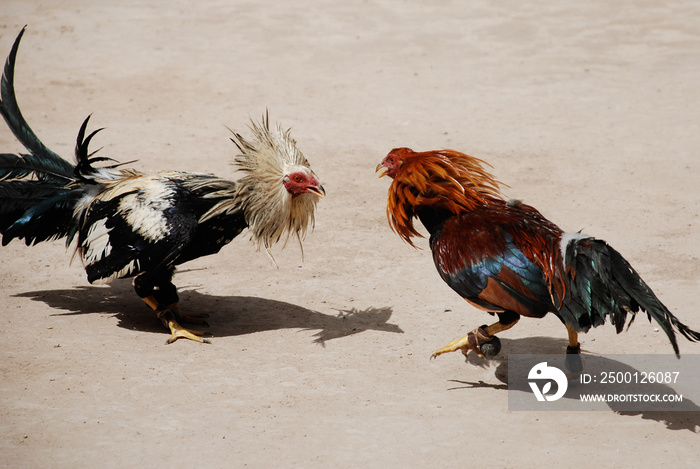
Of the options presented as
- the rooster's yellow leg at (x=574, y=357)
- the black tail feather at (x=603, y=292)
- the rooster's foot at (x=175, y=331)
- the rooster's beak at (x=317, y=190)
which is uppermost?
the rooster's beak at (x=317, y=190)

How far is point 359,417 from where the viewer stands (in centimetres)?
572

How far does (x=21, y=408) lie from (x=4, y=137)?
7042 mm

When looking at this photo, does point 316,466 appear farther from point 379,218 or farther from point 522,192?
point 522,192

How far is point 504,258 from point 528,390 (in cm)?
118

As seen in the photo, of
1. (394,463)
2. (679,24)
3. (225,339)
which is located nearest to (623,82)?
(679,24)

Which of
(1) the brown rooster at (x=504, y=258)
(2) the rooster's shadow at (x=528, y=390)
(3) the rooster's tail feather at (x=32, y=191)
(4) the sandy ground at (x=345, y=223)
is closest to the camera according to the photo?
(1) the brown rooster at (x=504, y=258)

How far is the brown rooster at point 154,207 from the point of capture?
682 centimetres

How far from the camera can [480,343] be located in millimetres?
6223

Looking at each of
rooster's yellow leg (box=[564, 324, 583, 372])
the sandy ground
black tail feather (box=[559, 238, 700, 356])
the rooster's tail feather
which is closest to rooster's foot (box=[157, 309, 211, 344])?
the sandy ground

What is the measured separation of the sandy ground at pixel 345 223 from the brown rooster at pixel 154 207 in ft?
2.34

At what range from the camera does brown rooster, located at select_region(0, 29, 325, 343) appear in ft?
22.4

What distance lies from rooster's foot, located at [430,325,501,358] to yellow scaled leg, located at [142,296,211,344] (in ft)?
7.65

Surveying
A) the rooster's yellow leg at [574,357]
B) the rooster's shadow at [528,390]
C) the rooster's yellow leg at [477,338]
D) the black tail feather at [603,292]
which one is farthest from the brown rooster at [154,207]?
the rooster's yellow leg at [574,357]

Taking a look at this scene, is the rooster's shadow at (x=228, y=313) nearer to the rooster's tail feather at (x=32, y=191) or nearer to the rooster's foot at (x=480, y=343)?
the rooster's tail feather at (x=32, y=191)
